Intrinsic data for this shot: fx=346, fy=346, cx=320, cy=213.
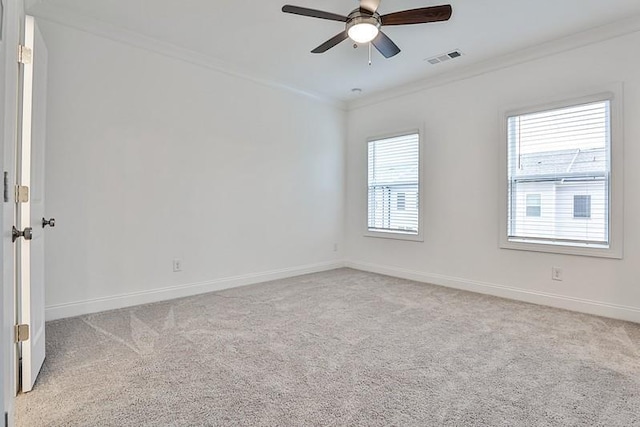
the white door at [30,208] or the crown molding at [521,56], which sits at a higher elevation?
the crown molding at [521,56]

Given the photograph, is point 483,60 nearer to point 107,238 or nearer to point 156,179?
point 156,179

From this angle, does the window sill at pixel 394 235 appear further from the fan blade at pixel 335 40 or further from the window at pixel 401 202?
the fan blade at pixel 335 40

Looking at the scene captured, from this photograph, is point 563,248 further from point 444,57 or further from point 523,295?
point 444,57

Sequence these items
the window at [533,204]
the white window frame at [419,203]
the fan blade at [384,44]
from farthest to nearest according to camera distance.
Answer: the white window frame at [419,203]
the window at [533,204]
the fan blade at [384,44]

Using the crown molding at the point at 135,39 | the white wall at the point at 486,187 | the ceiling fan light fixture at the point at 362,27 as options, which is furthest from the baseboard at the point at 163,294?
the ceiling fan light fixture at the point at 362,27

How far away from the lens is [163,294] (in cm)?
359

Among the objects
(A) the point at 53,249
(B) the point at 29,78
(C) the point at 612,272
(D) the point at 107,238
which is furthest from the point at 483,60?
(A) the point at 53,249

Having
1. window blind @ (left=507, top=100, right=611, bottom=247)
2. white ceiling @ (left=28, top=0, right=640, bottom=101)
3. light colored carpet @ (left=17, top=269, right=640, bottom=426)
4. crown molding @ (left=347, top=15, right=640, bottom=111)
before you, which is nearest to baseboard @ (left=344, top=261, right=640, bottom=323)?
light colored carpet @ (left=17, top=269, right=640, bottom=426)

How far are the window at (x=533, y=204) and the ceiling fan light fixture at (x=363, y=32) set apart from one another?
7.84 ft

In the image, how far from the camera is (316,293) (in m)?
3.90

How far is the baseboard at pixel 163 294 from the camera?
9.89 ft

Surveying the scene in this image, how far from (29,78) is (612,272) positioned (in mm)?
4555

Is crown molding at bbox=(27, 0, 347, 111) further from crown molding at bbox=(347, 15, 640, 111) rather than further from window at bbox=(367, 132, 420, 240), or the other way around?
window at bbox=(367, 132, 420, 240)

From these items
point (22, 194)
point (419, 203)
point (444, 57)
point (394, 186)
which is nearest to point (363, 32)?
point (444, 57)
